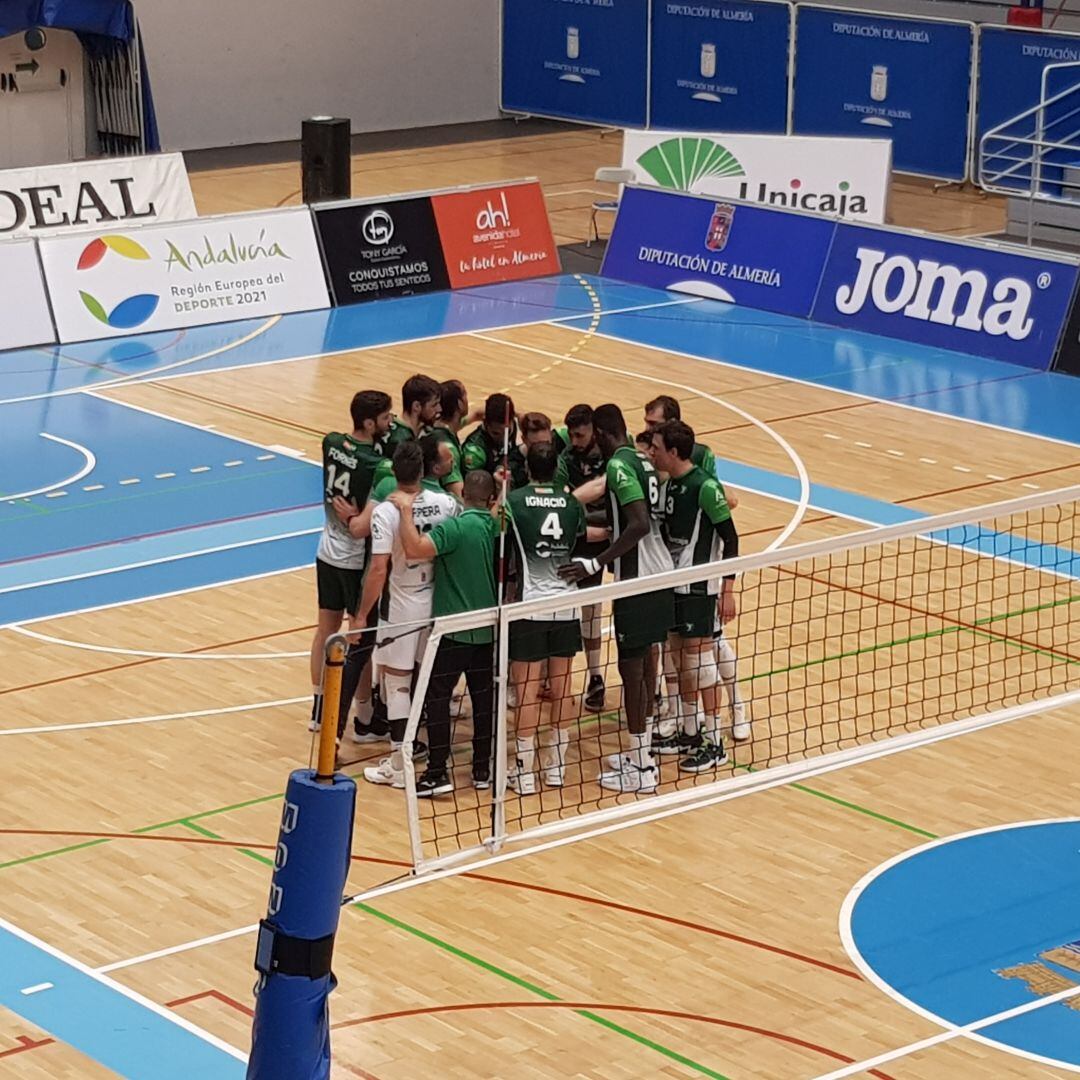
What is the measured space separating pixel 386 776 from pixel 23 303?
11717mm

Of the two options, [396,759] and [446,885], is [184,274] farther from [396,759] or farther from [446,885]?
[446,885]

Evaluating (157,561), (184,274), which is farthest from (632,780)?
(184,274)

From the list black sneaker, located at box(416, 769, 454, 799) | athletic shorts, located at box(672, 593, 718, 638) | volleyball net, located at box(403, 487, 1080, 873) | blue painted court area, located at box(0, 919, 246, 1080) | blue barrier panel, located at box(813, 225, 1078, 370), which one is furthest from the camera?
blue barrier panel, located at box(813, 225, 1078, 370)

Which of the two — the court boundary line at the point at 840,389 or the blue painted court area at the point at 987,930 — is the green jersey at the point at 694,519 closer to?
the blue painted court area at the point at 987,930

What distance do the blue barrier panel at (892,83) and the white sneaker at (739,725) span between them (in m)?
19.3

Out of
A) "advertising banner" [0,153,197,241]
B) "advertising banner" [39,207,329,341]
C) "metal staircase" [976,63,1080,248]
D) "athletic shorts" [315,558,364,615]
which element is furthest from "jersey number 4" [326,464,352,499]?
"metal staircase" [976,63,1080,248]

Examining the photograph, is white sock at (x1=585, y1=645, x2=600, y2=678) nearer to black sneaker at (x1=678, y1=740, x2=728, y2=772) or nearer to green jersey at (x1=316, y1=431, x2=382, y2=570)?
black sneaker at (x1=678, y1=740, x2=728, y2=772)

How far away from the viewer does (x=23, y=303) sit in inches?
883

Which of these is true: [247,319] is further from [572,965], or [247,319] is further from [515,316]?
[572,965]

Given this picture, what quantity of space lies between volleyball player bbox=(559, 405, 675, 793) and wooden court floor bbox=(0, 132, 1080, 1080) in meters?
0.49

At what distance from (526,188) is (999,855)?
15905 mm

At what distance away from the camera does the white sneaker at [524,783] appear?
12.0 m

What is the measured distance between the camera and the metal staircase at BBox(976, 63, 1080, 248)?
26.6 metres

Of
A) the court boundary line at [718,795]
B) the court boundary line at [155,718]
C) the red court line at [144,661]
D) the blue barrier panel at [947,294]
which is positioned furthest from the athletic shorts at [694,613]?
the blue barrier panel at [947,294]
